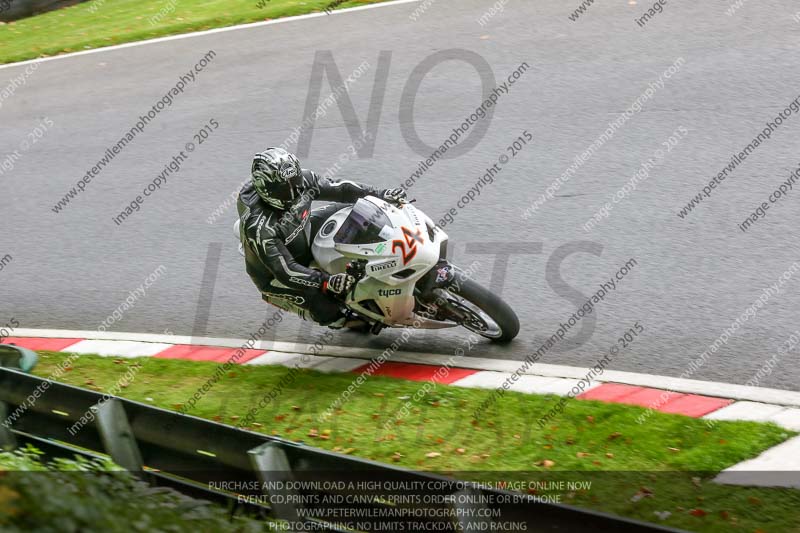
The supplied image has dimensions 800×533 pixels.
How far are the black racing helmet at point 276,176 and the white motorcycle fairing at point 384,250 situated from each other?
20.5 inches

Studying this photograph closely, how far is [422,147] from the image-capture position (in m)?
11.5

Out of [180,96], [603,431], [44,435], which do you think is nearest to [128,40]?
[180,96]

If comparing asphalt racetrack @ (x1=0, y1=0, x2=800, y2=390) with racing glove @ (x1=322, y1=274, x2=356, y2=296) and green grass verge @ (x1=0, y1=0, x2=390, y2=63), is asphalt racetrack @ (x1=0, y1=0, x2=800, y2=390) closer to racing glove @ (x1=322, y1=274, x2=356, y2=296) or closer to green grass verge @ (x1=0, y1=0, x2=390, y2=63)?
racing glove @ (x1=322, y1=274, x2=356, y2=296)

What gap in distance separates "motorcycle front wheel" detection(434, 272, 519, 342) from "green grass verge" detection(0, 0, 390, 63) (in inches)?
385

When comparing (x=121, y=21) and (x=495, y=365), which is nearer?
(x=495, y=365)

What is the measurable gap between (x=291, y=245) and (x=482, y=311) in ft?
5.44

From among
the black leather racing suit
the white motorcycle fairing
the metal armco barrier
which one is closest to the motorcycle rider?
the black leather racing suit

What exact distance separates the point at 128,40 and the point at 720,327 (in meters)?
13.3

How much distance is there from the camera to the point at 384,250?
7473 millimetres

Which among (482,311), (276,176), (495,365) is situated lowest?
(495,365)

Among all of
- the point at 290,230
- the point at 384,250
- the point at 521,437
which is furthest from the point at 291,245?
the point at 521,437

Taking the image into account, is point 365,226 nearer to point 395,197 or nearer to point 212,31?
point 395,197

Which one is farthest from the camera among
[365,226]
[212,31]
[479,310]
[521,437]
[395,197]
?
[212,31]

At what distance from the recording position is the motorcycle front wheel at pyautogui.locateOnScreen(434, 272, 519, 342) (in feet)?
25.2
